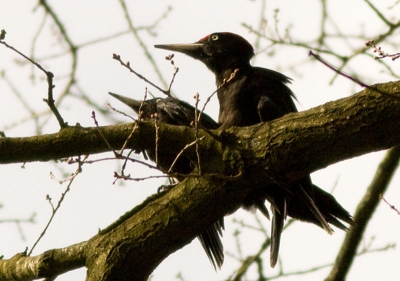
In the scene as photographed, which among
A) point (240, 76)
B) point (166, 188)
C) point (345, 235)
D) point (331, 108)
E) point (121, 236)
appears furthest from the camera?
point (240, 76)

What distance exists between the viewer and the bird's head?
5.00 m

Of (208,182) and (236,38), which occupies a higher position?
→ (236,38)

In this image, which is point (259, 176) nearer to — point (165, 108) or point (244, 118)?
point (244, 118)

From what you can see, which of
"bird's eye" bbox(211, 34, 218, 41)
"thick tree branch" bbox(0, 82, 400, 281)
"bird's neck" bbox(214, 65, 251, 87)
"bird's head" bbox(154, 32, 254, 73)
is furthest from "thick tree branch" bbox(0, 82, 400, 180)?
"bird's eye" bbox(211, 34, 218, 41)

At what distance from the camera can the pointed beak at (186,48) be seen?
5.26m

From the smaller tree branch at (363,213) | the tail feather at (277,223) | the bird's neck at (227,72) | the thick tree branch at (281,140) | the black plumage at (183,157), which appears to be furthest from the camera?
the bird's neck at (227,72)

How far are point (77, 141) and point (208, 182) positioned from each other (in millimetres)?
639

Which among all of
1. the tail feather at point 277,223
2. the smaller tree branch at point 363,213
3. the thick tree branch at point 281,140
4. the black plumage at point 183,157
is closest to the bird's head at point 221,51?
the black plumage at point 183,157

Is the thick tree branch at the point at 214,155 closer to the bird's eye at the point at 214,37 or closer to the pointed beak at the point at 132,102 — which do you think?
the pointed beak at the point at 132,102

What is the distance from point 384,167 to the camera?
4090 millimetres

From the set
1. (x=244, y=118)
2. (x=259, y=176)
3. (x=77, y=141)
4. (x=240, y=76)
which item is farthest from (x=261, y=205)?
(x=77, y=141)

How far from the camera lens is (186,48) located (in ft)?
17.5

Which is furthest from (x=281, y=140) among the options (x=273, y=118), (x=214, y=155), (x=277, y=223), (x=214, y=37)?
(x=214, y=37)

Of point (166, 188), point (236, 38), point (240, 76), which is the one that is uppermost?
point (236, 38)
